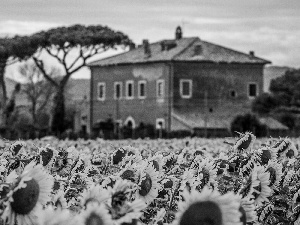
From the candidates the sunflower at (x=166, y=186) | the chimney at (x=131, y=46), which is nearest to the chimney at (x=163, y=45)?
the chimney at (x=131, y=46)

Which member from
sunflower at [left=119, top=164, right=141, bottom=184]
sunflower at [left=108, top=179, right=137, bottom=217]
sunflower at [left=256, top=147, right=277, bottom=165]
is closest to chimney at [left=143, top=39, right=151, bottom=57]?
sunflower at [left=256, top=147, right=277, bottom=165]

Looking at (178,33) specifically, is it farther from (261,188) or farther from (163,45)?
(261,188)

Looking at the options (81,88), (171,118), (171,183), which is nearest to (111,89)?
(171,118)

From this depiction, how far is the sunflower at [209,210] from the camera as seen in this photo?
3.41 metres

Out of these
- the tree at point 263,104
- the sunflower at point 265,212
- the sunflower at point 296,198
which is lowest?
the sunflower at point 265,212

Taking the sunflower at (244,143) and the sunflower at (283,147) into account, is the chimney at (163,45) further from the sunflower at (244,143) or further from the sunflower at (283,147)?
the sunflower at (244,143)

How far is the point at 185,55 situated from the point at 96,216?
75658 mm

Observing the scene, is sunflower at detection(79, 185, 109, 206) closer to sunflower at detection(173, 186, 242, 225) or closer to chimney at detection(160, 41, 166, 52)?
sunflower at detection(173, 186, 242, 225)

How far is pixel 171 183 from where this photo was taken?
5.39m

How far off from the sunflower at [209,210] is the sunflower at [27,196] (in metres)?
Answer: 0.56

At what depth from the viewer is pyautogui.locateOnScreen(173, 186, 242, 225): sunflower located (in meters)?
3.41

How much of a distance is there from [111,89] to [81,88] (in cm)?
4041

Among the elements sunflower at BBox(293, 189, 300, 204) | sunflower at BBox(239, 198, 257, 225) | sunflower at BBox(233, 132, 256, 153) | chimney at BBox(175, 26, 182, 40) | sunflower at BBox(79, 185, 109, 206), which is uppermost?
chimney at BBox(175, 26, 182, 40)

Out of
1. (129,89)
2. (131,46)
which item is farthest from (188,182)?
(131,46)
